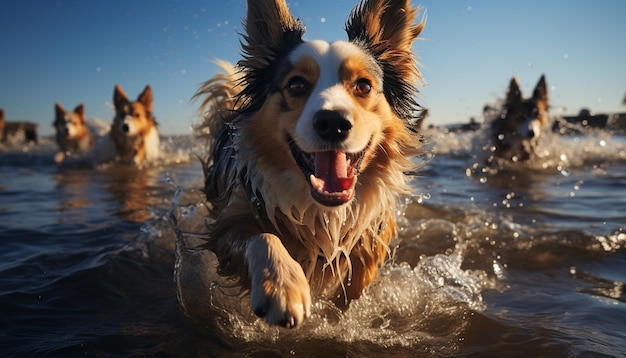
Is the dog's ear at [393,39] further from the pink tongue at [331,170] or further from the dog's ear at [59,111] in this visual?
the dog's ear at [59,111]

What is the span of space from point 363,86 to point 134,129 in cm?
848

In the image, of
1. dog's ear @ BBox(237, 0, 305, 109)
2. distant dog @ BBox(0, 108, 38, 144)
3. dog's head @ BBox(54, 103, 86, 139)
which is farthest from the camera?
distant dog @ BBox(0, 108, 38, 144)

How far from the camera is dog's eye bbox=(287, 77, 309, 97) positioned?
2.58 metres

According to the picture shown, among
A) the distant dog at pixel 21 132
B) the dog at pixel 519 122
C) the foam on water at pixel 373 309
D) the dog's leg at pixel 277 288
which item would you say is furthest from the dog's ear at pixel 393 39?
the distant dog at pixel 21 132

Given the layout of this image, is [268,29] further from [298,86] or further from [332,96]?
[332,96]

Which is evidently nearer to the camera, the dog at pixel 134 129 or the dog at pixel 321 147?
the dog at pixel 321 147

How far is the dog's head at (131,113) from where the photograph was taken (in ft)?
32.8

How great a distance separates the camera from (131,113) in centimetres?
1018

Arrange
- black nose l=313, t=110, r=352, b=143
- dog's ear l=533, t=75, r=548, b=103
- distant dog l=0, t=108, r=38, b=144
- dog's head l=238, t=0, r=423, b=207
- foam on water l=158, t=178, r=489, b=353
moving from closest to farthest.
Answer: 1. black nose l=313, t=110, r=352, b=143
2. dog's head l=238, t=0, r=423, b=207
3. foam on water l=158, t=178, r=489, b=353
4. dog's ear l=533, t=75, r=548, b=103
5. distant dog l=0, t=108, r=38, b=144

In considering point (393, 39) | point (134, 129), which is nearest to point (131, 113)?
point (134, 129)

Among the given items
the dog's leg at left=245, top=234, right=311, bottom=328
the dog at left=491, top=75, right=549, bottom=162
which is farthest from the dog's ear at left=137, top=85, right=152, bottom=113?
the dog's leg at left=245, top=234, right=311, bottom=328

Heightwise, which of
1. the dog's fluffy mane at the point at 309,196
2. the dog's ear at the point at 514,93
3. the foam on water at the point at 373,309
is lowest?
the foam on water at the point at 373,309

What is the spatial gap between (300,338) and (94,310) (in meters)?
1.24

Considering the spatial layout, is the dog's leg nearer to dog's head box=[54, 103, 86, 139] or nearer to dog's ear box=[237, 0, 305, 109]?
dog's ear box=[237, 0, 305, 109]
